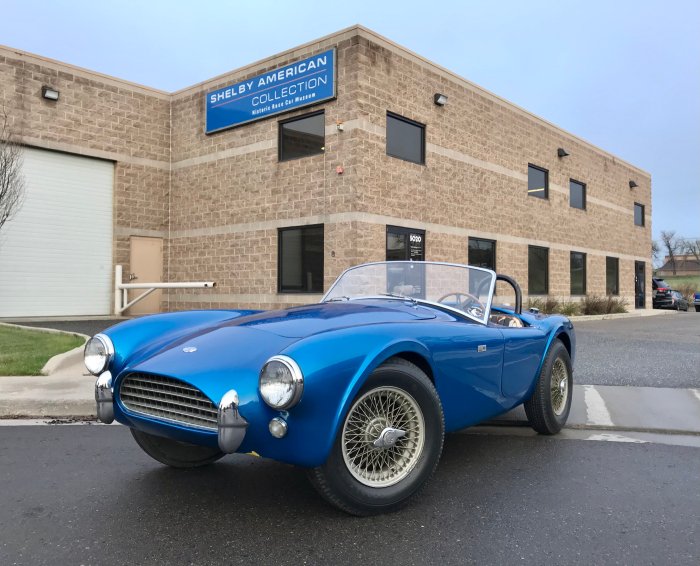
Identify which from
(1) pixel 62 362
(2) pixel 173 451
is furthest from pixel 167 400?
(1) pixel 62 362

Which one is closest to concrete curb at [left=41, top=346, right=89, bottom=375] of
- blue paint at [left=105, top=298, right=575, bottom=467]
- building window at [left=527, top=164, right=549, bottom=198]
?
blue paint at [left=105, top=298, right=575, bottom=467]

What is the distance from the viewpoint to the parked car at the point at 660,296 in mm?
29781

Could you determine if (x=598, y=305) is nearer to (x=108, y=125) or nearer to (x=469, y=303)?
(x=108, y=125)

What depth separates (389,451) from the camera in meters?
2.87

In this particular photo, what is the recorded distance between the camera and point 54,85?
47.6 ft

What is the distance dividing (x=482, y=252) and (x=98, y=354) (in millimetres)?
14486

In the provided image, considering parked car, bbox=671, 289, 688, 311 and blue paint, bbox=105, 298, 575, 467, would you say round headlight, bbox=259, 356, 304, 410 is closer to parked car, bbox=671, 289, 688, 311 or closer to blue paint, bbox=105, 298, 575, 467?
blue paint, bbox=105, 298, 575, 467

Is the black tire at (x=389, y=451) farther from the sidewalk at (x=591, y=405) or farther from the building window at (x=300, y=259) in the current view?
the building window at (x=300, y=259)

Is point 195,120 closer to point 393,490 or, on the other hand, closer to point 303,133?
point 303,133

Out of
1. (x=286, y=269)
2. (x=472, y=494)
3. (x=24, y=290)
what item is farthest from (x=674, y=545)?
(x=24, y=290)

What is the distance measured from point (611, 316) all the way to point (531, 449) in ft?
58.5

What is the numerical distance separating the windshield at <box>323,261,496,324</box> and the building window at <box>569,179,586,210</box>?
18796mm

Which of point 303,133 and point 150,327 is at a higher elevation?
point 303,133

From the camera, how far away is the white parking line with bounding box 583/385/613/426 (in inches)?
193
